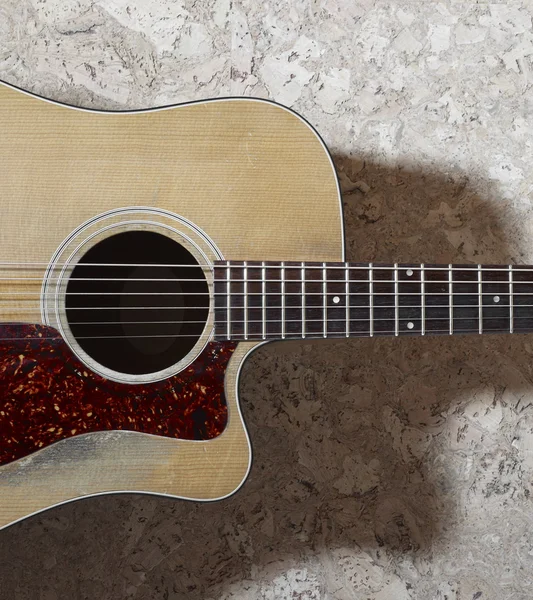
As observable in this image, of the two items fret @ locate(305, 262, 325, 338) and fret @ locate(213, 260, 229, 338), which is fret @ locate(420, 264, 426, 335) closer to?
fret @ locate(305, 262, 325, 338)

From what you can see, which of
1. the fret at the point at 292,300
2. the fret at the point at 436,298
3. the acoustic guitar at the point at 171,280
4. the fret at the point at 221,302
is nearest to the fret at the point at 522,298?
the acoustic guitar at the point at 171,280

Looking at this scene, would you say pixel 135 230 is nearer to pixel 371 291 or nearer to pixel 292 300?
pixel 292 300

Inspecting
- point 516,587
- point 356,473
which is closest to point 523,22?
point 356,473

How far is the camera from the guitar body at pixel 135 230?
29.2 inches

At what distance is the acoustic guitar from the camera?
29.3 inches

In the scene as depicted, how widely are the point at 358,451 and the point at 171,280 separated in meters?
0.48

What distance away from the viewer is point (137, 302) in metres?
0.87

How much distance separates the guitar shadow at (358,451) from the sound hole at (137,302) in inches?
7.7

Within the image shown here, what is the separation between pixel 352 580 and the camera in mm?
992

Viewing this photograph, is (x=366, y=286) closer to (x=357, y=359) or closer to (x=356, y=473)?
(x=357, y=359)

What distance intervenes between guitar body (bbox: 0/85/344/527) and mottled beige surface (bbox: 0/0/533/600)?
21 centimetres

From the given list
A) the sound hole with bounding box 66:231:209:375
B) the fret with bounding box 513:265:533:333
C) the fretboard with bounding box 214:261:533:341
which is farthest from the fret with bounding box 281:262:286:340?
the fret with bounding box 513:265:533:333

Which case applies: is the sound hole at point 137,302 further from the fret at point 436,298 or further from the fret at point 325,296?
the fret at point 436,298

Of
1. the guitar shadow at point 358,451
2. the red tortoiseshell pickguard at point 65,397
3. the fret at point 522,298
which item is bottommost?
the guitar shadow at point 358,451
